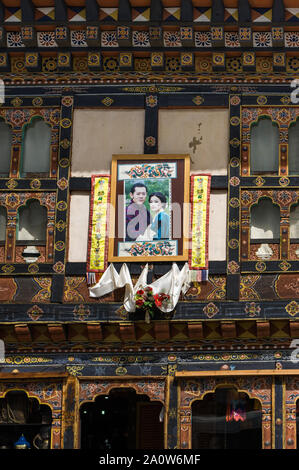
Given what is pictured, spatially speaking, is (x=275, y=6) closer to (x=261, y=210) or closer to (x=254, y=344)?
(x=261, y=210)

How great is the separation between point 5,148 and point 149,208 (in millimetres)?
2818

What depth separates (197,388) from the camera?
77.0 ft

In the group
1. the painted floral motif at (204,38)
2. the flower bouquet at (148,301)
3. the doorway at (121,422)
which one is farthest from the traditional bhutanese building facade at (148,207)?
the doorway at (121,422)

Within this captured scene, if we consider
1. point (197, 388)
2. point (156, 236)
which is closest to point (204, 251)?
point (156, 236)

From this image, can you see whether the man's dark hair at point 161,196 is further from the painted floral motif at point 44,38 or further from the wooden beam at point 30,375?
the wooden beam at point 30,375

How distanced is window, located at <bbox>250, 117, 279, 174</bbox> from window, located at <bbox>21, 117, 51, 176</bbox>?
3529 millimetres

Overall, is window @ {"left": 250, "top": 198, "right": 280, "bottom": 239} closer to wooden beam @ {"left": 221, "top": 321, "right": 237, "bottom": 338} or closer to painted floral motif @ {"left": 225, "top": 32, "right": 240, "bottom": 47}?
wooden beam @ {"left": 221, "top": 321, "right": 237, "bottom": 338}

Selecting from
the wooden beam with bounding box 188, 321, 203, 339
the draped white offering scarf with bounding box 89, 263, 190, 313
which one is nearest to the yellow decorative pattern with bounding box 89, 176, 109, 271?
the draped white offering scarf with bounding box 89, 263, 190, 313

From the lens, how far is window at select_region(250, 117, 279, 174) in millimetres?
24500

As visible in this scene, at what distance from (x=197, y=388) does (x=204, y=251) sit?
229 centimetres

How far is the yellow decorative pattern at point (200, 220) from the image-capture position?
78.6ft

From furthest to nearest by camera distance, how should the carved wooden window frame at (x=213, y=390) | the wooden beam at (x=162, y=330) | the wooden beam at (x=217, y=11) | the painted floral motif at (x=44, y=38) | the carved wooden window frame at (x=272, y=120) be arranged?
the painted floral motif at (x=44, y=38) → the carved wooden window frame at (x=272, y=120) → the wooden beam at (x=217, y=11) → the wooden beam at (x=162, y=330) → the carved wooden window frame at (x=213, y=390)

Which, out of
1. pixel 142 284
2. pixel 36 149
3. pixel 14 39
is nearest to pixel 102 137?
pixel 36 149

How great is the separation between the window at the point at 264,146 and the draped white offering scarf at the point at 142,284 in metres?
2.20
